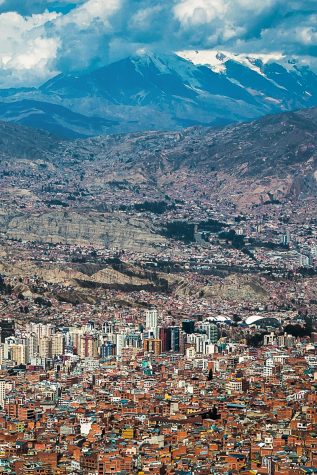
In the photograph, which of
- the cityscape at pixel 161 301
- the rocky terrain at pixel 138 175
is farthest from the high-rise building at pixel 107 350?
the rocky terrain at pixel 138 175

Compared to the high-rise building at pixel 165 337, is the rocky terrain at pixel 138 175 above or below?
above

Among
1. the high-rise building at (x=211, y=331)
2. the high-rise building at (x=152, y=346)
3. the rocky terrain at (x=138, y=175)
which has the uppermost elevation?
the rocky terrain at (x=138, y=175)

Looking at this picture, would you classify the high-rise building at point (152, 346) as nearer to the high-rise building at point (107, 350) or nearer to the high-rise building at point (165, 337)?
the high-rise building at point (165, 337)

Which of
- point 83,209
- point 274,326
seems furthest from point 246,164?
point 274,326

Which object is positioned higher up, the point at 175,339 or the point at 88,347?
the point at 175,339

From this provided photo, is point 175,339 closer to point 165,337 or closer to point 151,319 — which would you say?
point 165,337

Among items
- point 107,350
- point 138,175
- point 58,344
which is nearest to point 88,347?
point 107,350

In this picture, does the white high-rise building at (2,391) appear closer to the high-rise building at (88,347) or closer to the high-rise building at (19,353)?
the high-rise building at (19,353)

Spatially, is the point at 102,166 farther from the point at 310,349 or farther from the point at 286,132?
the point at 310,349

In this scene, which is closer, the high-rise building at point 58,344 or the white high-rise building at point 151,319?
the high-rise building at point 58,344

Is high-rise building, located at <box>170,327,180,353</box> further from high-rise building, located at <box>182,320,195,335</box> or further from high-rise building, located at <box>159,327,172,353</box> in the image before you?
high-rise building, located at <box>182,320,195,335</box>

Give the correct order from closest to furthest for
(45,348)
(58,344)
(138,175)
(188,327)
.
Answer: (45,348) → (58,344) → (188,327) → (138,175)
